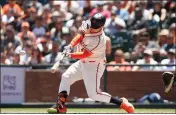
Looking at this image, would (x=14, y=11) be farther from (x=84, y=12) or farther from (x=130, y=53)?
(x=130, y=53)

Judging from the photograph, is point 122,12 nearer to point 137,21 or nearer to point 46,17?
point 137,21

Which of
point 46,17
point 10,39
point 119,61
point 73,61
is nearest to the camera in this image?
point 119,61

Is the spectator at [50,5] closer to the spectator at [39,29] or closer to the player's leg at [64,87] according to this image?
the spectator at [39,29]

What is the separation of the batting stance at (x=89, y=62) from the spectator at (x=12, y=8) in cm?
737

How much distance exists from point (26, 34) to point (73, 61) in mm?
2070

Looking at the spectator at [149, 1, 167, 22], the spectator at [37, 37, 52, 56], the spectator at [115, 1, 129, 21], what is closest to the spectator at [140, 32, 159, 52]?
the spectator at [149, 1, 167, 22]

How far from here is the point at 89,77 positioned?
29.7ft

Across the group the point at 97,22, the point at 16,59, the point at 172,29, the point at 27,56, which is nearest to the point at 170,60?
the point at 172,29

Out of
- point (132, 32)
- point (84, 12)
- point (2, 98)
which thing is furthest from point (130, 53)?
point (2, 98)

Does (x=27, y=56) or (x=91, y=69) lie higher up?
(x=91, y=69)

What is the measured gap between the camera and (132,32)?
1482cm

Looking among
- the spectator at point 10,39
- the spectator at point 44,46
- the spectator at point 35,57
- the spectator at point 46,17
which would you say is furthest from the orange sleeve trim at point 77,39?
the spectator at point 46,17

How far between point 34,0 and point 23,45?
114 inches

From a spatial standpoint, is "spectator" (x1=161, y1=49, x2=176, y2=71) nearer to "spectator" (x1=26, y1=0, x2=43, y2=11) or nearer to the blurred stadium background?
the blurred stadium background
